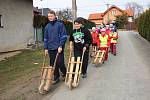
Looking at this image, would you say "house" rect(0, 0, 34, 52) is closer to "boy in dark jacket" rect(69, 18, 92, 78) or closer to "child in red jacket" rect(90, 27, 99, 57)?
"child in red jacket" rect(90, 27, 99, 57)

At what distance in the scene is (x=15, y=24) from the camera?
2269 cm

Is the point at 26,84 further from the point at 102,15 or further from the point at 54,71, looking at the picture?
the point at 102,15

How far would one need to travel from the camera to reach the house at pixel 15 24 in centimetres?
2075

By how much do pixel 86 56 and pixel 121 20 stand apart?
76766 mm

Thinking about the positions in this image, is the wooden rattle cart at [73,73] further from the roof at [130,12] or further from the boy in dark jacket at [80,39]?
the roof at [130,12]

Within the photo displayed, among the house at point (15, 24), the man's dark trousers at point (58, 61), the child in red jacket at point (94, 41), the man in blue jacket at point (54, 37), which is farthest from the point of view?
the house at point (15, 24)

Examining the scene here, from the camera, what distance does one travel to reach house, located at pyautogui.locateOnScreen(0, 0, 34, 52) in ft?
68.1

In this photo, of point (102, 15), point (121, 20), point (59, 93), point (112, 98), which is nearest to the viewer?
point (112, 98)

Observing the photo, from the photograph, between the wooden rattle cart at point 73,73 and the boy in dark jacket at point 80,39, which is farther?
the boy in dark jacket at point 80,39

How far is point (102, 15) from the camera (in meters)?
116

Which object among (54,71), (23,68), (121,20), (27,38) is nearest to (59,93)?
(54,71)

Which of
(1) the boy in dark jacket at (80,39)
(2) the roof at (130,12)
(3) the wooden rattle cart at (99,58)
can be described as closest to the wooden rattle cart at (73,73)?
(1) the boy in dark jacket at (80,39)

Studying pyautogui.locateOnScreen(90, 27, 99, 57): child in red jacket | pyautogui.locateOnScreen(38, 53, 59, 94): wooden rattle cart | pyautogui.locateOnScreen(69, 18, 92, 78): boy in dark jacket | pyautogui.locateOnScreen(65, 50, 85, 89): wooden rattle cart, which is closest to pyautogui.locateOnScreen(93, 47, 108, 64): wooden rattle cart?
pyautogui.locateOnScreen(90, 27, 99, 57): child in red jacket

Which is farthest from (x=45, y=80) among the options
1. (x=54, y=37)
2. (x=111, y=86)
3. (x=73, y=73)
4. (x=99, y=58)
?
(x=99, y=58)
